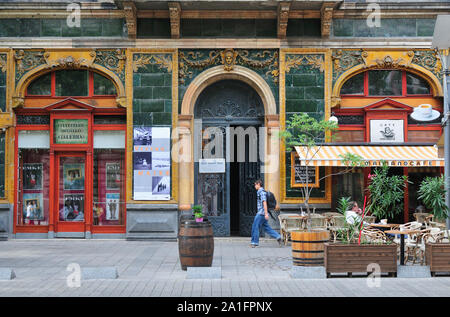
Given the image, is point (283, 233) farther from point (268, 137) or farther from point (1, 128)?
point (1, 128)

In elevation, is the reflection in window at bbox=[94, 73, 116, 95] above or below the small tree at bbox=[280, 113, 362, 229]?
above

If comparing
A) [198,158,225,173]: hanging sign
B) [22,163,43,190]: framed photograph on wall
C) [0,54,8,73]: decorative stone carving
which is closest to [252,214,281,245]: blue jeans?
Result: [198,158,225,173]: hanging sign

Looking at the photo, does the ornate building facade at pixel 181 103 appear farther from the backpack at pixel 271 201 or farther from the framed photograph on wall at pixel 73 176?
the backpack at pixel 271 201

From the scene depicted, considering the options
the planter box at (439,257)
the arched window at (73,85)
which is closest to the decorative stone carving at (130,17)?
the arched window at (73,85)

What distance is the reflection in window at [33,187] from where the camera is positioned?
18.2m

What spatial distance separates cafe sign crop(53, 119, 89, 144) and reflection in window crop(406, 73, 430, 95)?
9.86 metres

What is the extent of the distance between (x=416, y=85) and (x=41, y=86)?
37.6 feet

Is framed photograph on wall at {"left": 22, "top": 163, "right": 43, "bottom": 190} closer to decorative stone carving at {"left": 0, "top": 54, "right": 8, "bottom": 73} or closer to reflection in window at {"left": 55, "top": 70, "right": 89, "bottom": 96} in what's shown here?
reflection in window at {"left": 55, "top": 70, "right": 89, "bottom": 96}

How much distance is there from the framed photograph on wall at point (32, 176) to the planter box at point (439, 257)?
11.9 m

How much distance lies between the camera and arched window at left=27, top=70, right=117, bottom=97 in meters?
18.2

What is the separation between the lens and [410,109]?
59.2ft

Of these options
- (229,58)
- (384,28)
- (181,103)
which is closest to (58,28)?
(181,103)

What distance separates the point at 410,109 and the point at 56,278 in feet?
38.5
